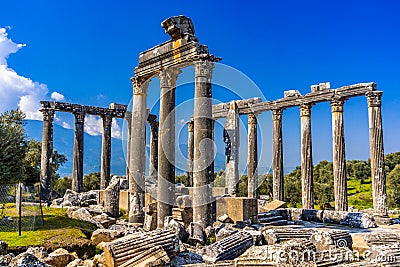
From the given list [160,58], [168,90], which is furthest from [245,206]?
[160,58]

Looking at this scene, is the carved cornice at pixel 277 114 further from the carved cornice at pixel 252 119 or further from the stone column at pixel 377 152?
the stone column at pixel 377 152

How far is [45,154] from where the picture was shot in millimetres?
27812

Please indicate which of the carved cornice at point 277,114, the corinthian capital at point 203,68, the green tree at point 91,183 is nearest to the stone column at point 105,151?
the green tree at point 91,183

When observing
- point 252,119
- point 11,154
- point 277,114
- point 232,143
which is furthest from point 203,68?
point 252,119

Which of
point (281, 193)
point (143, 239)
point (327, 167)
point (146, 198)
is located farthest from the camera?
point (327, 167)

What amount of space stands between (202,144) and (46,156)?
18099mm

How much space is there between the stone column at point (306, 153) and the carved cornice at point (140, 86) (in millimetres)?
12032

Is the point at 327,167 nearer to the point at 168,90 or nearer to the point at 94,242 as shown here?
the point at 168,90

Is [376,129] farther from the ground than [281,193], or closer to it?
farther from the ground

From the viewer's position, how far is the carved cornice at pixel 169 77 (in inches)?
653

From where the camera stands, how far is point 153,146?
32844 mm

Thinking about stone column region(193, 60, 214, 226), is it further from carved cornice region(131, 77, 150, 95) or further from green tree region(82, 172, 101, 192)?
green tree region(82, 172, 101, 192)

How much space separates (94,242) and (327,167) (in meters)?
48.0

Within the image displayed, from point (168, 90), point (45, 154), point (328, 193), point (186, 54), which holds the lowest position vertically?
point (328, 193)
